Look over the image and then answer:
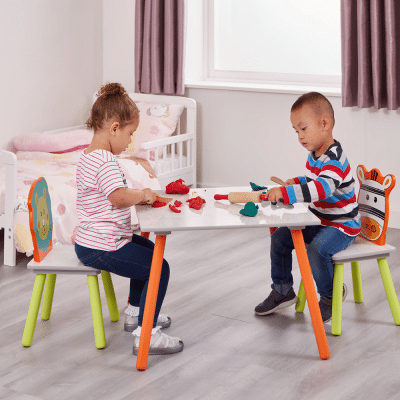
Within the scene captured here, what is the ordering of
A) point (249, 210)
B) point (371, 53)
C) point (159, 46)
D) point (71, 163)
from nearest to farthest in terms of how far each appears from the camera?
point (249, 210), point (371, 53), point (71, 163), point (159, 46)

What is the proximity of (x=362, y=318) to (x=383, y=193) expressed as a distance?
477 mm

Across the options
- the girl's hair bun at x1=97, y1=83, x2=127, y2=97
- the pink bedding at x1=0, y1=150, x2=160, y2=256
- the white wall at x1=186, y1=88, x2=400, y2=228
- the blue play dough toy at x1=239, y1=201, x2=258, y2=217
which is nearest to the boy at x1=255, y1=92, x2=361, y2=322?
the blue play dough toy at x1=239, y1=201, x2=258, y2=217

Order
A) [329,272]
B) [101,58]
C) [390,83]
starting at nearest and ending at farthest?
[329,272] → [390,83] → [101,58]

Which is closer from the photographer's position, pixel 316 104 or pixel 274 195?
pixel 274 195

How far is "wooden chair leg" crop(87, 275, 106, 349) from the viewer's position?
2.07 m

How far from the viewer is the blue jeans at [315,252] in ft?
6.92

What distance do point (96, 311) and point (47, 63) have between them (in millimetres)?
2503

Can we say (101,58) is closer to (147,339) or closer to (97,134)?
(97,134)

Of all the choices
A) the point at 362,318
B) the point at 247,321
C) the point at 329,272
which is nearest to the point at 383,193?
the point at 329,272

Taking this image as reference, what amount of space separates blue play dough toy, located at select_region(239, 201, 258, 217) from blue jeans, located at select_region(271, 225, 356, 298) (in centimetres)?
31

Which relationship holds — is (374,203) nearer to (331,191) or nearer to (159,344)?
(331,191)

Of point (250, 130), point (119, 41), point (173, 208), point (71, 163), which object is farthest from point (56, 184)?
point (119, 41)

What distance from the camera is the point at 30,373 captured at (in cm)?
194

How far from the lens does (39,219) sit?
207 centimetres
